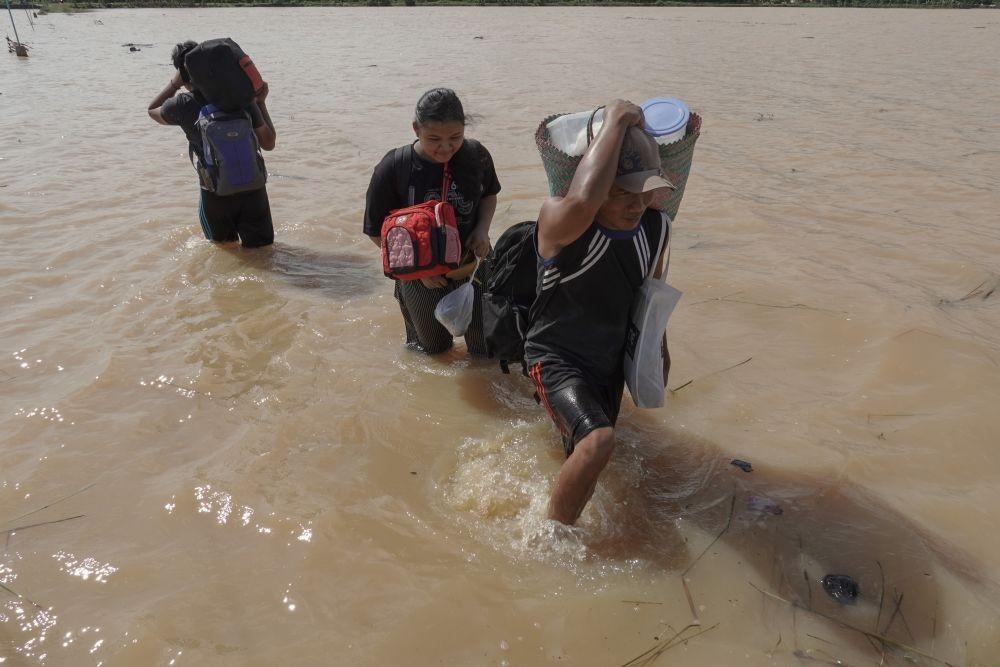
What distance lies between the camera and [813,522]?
A: 9.71 feet

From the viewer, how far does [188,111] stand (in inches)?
204

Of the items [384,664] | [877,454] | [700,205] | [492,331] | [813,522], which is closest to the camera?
[384,664]

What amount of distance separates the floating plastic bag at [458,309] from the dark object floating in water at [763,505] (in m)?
1.66

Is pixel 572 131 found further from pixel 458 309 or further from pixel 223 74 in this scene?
pixel 223 74

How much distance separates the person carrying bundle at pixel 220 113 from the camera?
4.95 metres

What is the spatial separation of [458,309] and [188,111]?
117 inches

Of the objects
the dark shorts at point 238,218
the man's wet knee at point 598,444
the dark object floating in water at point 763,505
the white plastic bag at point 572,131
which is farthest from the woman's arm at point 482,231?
the dark shorts at point 238,218

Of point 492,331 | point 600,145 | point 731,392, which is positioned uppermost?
point 600,145

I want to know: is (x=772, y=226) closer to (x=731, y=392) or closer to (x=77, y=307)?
(x=731, y=392)

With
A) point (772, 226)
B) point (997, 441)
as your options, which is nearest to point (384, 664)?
point (997, 441)

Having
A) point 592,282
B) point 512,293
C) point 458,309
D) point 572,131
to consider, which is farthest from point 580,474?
point 458,309

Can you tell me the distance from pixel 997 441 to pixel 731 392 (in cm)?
127

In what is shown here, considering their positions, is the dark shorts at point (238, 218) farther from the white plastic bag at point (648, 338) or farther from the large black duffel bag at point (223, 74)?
the white plastic bag at point (648, 338)

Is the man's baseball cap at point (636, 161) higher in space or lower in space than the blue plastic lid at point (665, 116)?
lower
